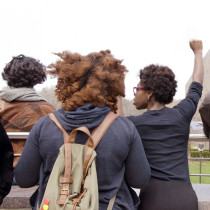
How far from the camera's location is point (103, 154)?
1917mm

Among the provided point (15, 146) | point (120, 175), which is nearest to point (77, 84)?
point (120, 175)

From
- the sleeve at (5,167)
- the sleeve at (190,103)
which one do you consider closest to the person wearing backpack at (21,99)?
the sleeve at (5,167)

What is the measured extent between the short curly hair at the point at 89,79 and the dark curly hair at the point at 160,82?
19.8 inches

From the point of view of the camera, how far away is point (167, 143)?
94.8 inches

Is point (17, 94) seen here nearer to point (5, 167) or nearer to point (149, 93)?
point (5, 167)

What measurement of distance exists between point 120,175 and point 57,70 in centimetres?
76

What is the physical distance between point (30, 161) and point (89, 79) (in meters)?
0.61

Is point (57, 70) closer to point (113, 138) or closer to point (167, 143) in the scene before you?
point (113, 138)

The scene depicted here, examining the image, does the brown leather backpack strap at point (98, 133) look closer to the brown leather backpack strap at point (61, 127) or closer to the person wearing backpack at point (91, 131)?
the person wearing backpack at point (91, 131)

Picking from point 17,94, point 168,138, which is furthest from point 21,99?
point 168,138

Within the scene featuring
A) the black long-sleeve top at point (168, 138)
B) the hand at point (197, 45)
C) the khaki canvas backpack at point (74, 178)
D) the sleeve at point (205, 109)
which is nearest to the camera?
the khaki canvas backpack at point (74, 178)

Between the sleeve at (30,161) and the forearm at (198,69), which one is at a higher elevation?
the forearm at (198,69)

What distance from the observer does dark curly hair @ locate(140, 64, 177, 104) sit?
100 inches

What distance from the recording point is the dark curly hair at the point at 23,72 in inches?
127
